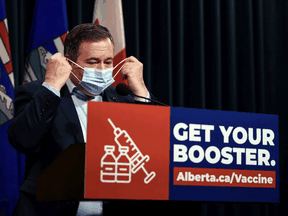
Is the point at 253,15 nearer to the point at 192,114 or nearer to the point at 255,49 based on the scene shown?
the point at 255,49

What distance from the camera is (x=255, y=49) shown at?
3.32 meters

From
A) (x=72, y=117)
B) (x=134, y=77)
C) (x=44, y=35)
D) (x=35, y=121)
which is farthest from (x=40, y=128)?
(x=44, y=35)

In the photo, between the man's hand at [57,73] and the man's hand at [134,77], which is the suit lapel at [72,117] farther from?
the man's hand at [134,77]

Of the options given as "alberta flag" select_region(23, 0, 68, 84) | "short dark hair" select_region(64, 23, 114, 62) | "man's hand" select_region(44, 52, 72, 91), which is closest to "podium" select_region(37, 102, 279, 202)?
"man's hand" select_region(44, 52, 72, 91)

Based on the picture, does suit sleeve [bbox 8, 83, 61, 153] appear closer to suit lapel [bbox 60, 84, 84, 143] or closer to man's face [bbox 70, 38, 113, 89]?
suit lapel [bbox 60, 84, 84, 143]

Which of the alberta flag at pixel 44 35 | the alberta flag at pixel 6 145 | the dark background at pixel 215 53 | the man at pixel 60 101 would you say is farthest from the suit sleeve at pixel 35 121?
the dark background at pixel 215 53

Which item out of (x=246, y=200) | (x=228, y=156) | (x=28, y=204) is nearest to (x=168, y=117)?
(x=228, y=156)

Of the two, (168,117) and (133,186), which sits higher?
(168,117)

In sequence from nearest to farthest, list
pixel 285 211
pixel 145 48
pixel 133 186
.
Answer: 1. pixel 133 186
2. pixel 145 48
3. pixel 285 211

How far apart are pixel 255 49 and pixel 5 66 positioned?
6.55ft

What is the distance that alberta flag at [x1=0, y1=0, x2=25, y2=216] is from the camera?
86.2 inches

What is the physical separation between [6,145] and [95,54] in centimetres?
105

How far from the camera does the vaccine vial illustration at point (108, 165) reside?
931 millimetres

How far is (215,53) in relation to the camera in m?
3.14
